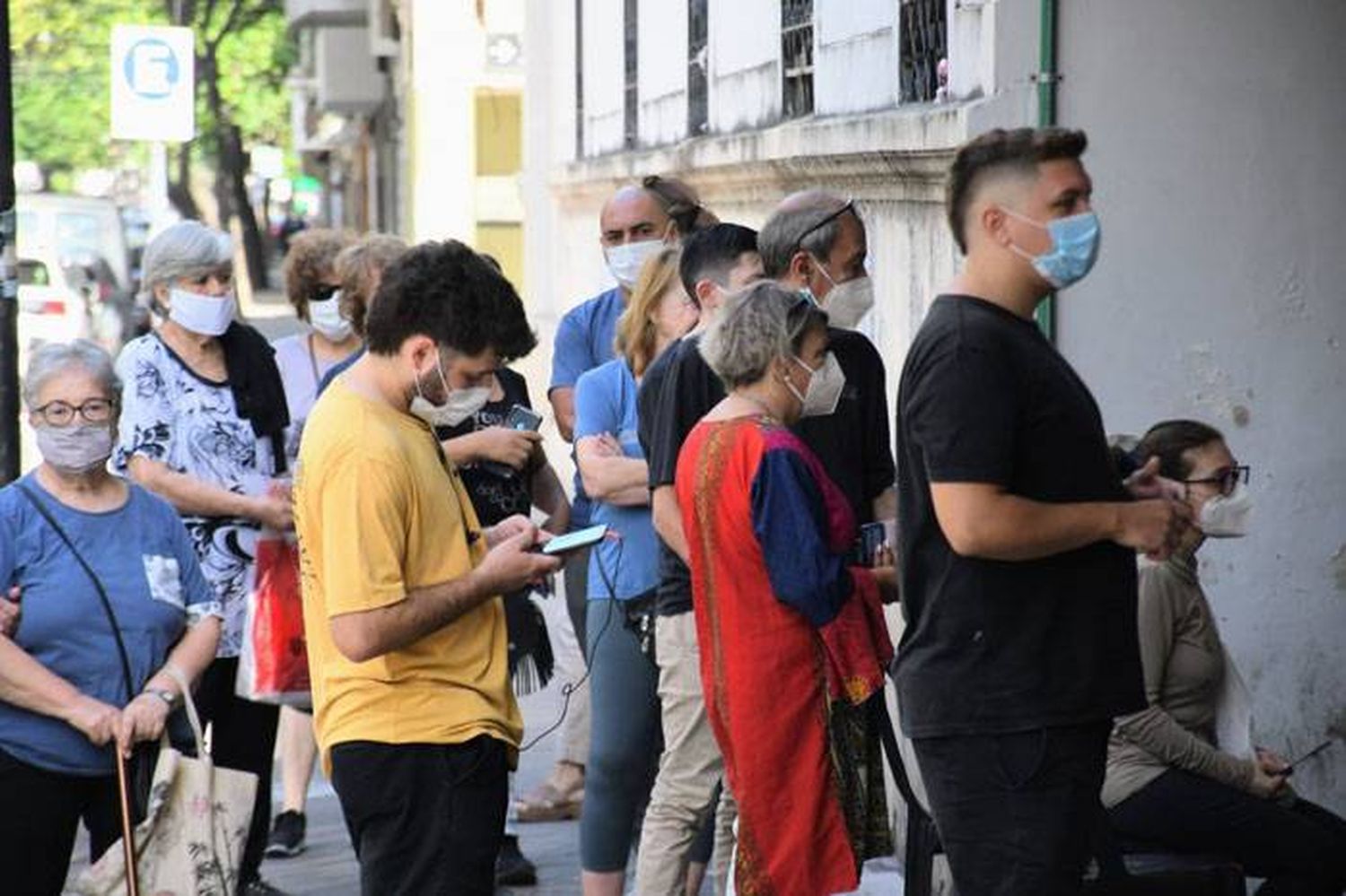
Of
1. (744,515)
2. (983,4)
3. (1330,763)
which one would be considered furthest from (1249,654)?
(744,515)

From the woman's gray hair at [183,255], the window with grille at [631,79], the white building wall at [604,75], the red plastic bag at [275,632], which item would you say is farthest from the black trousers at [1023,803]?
the white building wall at [604,75]

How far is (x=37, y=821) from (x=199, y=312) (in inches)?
84.0

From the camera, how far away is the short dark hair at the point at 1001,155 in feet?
15.3

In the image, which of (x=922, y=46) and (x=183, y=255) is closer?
(x=183, y=255)

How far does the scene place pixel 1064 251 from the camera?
461 cm

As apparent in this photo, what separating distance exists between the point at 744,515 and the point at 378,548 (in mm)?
913

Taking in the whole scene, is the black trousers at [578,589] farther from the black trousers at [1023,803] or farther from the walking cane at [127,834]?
the black trousers at [1023,803]

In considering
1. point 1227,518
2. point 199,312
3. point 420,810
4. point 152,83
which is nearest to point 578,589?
point 199,312

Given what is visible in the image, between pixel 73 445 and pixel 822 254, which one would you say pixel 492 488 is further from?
pixel 73 445

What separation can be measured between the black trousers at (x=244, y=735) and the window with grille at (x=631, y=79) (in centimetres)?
776

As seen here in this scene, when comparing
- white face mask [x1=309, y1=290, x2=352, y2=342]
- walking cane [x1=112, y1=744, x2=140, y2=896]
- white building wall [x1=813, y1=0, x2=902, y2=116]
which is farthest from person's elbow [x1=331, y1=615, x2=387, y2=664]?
white building wall [x1=813, y1=0, x2=902, y2=116]

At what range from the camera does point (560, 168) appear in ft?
58.6

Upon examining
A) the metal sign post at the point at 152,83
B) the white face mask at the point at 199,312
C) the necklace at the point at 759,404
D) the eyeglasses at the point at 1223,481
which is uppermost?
the metal sign post at the point at 152,83

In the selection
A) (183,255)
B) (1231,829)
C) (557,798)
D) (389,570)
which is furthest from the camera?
(557,798)
